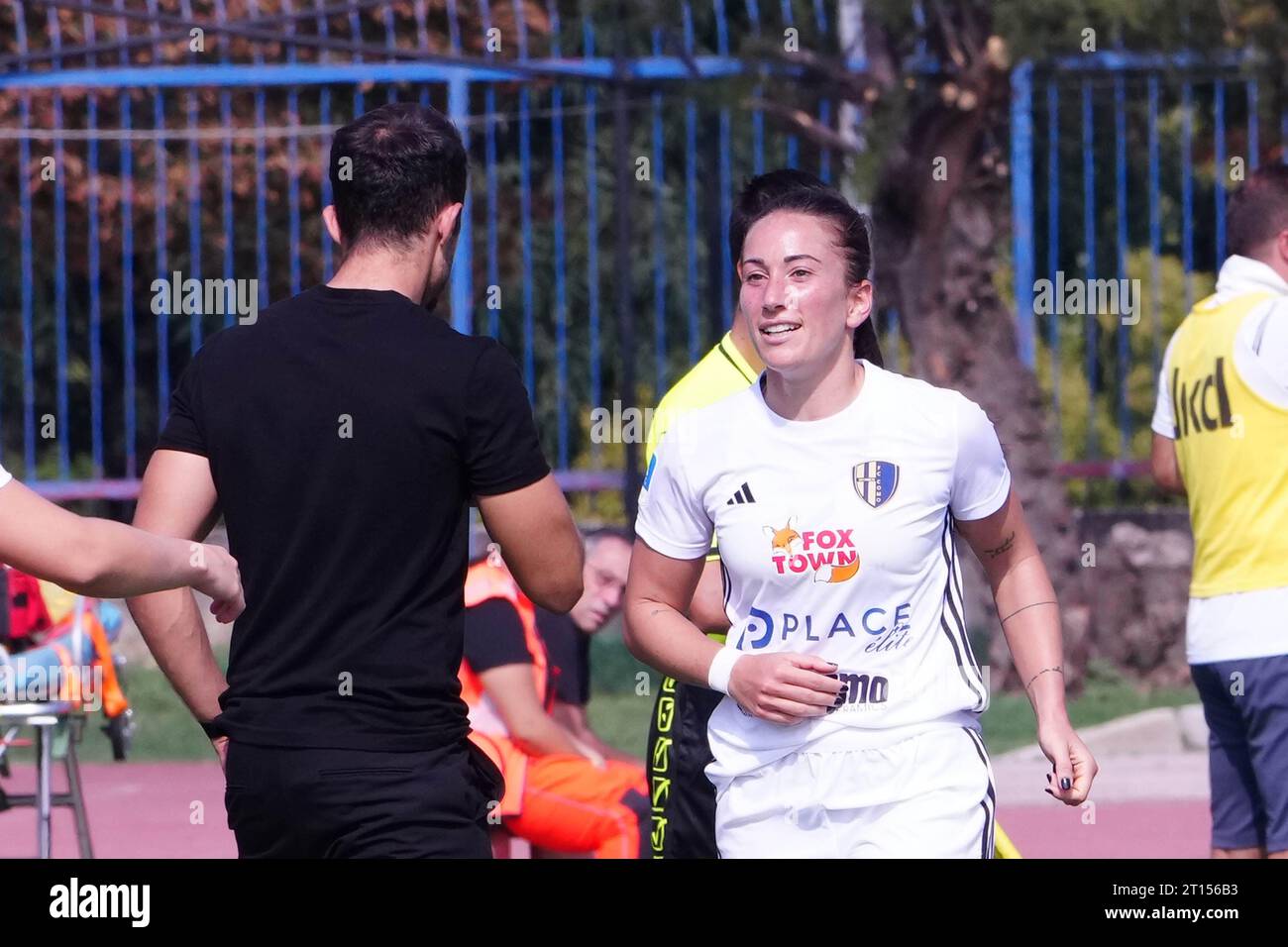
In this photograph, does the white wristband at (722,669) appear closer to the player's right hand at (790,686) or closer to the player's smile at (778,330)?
the player's right hand at (790,686)

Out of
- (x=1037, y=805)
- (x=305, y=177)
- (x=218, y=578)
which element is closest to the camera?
(x=218, y=578)

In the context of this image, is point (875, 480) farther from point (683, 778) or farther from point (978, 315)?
point (978, 315)

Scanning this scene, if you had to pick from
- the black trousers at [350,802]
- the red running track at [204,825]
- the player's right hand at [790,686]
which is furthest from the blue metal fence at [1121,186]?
the black trousers at [350,802]

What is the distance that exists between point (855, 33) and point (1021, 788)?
416 centimetres

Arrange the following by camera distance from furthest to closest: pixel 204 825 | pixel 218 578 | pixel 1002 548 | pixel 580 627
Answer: pixel 204 825 < pixel 580 627 < pixel 1002 548 < pixel 218 578

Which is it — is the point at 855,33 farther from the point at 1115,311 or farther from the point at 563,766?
the point at 563,766

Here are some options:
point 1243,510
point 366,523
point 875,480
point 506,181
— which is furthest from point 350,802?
point 506,181

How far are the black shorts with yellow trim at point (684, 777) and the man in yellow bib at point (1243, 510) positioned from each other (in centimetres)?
134

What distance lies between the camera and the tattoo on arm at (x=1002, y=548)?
3.51 metres

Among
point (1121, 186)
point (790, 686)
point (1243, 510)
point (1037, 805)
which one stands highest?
point (1121, 186)

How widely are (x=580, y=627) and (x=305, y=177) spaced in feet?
24.5

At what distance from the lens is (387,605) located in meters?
3.06

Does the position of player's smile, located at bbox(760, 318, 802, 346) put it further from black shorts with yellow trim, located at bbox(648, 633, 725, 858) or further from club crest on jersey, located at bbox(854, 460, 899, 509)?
black shorts with yellow trim, located at bbox(648, 633, 725, 858)

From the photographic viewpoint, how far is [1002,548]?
3.52 metres
